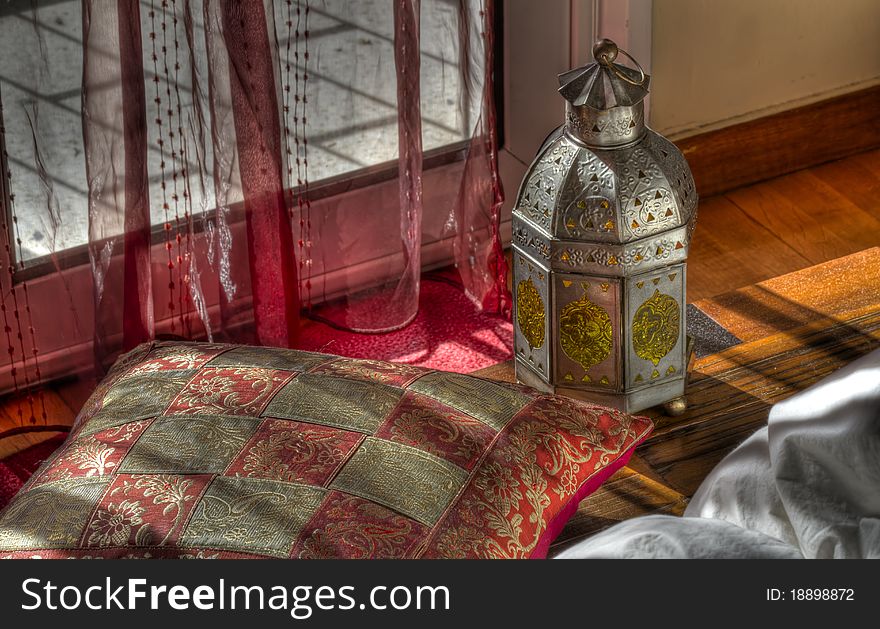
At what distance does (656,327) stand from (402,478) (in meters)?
0.38

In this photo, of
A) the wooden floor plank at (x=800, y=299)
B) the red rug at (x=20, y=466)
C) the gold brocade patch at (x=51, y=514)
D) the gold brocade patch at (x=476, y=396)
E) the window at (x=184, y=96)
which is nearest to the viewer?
the gold brocade patch at (x=51, y=514)

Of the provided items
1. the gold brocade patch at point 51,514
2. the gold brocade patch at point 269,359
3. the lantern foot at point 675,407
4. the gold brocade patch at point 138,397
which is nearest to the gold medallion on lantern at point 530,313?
the lantern foot at point 675,407

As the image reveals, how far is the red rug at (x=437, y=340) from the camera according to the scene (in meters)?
2.00

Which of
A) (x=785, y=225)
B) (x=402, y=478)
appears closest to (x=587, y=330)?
(x=402, y=478)

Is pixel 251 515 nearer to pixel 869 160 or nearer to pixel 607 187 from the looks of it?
pixel 607 187

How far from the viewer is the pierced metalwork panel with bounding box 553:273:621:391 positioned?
4.15 feet

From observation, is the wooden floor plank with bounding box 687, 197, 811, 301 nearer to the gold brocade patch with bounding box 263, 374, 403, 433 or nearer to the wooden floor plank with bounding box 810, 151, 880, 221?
→ the wooden floor plank with bounding box 810, 151, 880, 221

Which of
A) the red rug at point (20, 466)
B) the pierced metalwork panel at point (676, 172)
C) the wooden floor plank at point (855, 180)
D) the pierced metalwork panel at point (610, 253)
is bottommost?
the red rug at point (20, 466)

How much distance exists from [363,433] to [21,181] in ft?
2.67

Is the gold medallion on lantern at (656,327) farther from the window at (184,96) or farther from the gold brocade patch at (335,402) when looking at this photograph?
the window at (184,96)

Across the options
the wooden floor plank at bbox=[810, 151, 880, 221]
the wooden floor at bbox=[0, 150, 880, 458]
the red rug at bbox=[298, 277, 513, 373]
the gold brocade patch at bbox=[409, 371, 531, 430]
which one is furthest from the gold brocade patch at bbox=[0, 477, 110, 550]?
the wooden floor plank at bbox=[810, 151, 880, 221]

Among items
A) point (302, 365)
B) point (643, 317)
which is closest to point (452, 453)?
point (302, 365)

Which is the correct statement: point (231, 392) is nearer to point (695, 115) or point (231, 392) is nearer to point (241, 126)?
point (241, 126)

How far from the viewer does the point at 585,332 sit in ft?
4.20
